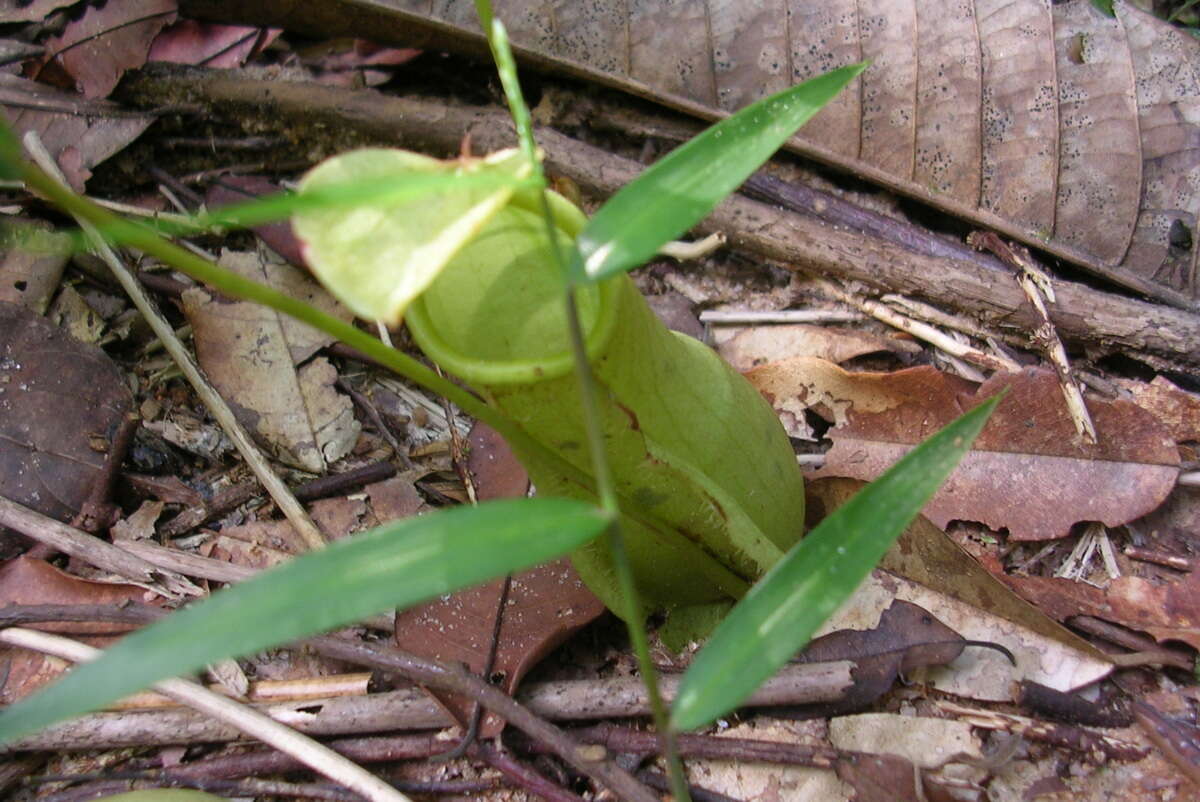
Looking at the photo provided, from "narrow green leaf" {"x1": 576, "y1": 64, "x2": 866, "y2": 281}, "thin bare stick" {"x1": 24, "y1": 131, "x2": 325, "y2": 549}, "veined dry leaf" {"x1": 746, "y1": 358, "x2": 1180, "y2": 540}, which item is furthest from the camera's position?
"thin bare stick" {"x1": 24, "y1": 131, "x2": 325, "y2": 549}

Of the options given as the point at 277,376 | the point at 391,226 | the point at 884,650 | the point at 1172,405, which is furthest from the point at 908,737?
the point at 277,376

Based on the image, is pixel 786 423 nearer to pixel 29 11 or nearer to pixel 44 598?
pixel 44 598

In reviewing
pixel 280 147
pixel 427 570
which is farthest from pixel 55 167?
pixel 427 570

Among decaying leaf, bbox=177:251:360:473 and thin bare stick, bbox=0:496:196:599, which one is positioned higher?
decaying leaf, bbox=177:251:360:473

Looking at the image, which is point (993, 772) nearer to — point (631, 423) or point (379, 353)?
point (631, 423)

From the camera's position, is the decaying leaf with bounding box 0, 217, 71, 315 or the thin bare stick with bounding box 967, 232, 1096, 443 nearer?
the thin bare stick with bounding box 967, 232, 1096, 443

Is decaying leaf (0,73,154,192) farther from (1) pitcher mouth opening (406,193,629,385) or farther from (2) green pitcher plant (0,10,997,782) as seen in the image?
(1) pitcher mouth opening (406,193,629,385)

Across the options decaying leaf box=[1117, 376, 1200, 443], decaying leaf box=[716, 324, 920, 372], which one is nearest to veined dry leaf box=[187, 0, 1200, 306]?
decaying leaf box=[1117, 376, 1200, 443]
